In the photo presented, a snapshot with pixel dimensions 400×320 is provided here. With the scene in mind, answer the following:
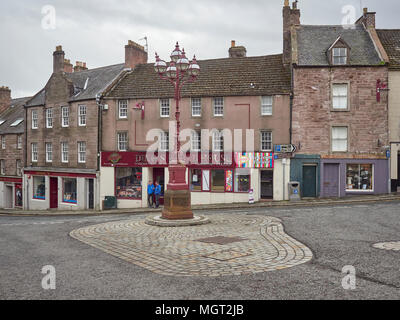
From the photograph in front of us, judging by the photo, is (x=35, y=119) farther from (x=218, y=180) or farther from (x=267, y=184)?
(x=267, y=184)

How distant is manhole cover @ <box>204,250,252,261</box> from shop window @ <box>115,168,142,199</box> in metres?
19.4

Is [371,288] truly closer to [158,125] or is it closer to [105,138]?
[158,125]

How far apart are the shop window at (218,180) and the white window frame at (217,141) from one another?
1.50m

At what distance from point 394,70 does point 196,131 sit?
44.0 feet

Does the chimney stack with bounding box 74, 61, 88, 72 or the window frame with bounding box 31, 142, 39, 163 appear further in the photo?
the chimney stack with bounding box 74, 61, 88, 72

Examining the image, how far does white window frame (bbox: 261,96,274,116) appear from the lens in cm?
2525

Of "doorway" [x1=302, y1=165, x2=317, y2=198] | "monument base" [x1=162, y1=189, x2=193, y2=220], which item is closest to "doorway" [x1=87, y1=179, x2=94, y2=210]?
"doorway" [x1=302, y1=165, x2=317, y2=198]

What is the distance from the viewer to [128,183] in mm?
28203

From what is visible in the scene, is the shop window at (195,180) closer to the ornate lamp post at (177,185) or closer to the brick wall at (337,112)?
the brick wall at (337,112)

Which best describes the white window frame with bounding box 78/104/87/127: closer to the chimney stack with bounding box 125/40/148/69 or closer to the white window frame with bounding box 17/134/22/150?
the chimney stack with bounding box 125/40/148/69

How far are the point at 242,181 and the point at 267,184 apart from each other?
167cm

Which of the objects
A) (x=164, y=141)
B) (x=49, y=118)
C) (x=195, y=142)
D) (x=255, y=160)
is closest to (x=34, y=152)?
(x=49, y=118)

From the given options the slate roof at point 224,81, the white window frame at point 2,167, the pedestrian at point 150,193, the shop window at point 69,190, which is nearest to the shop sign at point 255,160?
the slate roof at point 224,81
